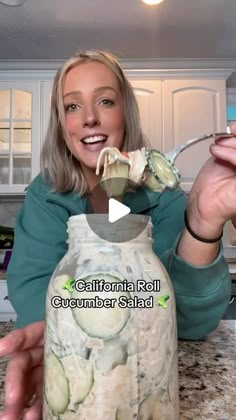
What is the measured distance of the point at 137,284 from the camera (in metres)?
0.30

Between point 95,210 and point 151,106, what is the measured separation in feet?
6.98

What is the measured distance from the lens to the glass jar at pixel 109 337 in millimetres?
294

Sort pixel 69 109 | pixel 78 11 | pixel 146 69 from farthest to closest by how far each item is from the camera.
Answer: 1. pixel 146 69
2. pixel 78 11
3. pixel 69 109

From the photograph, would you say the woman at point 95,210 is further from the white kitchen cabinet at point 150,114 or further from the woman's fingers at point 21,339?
the white kitchen cabinet at point 150,114

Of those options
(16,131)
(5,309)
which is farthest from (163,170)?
(16,131)

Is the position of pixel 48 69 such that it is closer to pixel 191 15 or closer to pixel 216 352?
pixel 191 15

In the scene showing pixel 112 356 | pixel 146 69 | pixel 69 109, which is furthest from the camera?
pixel 146 69

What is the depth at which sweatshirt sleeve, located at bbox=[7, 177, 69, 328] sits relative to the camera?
66cm

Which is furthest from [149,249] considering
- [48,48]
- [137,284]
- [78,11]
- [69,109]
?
[48,48]

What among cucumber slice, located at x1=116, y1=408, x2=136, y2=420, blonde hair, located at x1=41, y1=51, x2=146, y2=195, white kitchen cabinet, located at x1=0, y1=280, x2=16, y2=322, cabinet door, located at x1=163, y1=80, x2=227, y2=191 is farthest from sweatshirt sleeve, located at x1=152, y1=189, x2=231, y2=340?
cabinet door, located at x1=163, y1=80, x2=227, y2=191

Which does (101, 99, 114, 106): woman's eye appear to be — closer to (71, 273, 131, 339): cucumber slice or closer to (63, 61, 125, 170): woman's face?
(63, 61, 125, 170): woman's face

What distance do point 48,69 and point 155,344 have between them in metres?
2.43

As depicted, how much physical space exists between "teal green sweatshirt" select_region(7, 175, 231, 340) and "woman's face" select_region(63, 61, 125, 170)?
124 mm

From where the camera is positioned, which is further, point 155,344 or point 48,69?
point 48,69
